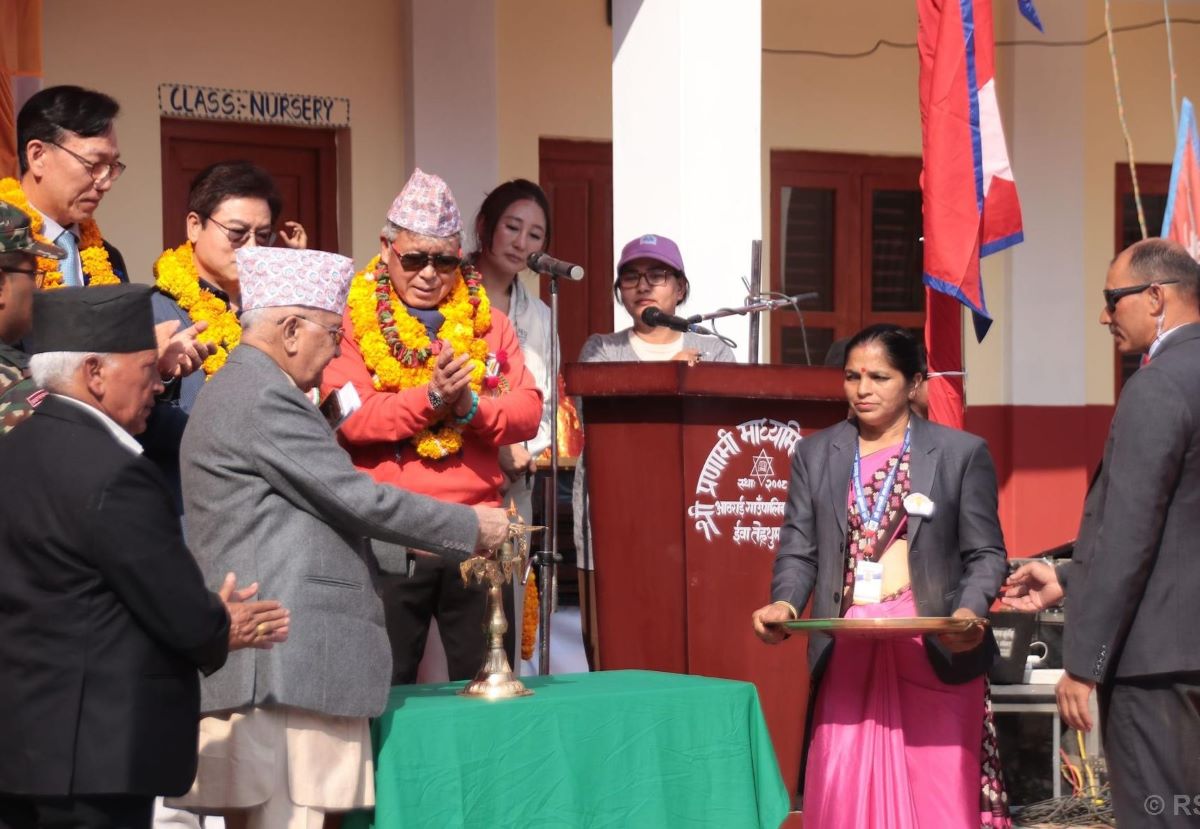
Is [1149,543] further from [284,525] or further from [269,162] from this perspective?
[269,162]

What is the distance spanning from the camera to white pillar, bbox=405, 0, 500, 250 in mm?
9250

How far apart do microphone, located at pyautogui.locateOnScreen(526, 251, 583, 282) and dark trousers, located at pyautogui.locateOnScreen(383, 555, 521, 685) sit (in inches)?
39.6

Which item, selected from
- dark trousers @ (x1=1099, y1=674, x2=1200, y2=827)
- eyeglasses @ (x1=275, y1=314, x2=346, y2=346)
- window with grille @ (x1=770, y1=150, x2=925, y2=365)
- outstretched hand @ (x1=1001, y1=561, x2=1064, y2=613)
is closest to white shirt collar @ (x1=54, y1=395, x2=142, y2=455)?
eyeglasses @ (x1=275, y1=314, x2=346, y2=346)

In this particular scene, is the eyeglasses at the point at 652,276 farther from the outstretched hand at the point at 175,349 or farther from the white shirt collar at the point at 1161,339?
the outstretched hand at the point at 175,349

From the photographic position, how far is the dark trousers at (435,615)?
5219mm

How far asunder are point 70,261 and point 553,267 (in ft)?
4.97

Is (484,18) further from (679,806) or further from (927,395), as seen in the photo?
(679,806)

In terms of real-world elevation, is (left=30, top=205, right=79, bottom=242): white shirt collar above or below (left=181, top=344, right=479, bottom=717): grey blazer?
above

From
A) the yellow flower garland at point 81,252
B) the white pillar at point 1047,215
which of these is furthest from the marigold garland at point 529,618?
the white pillar at point 1047,215

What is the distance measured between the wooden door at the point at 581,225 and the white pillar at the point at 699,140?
2856 millimetres

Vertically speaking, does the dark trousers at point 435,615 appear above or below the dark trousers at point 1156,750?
above

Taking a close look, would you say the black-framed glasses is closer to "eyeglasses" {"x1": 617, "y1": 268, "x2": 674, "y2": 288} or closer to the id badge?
the id badge

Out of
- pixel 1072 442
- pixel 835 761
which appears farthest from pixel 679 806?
pixel 1072 442

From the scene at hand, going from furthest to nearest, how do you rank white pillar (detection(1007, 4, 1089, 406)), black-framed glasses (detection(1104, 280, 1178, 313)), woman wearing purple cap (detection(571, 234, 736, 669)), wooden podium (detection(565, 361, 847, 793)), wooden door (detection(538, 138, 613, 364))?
white pillar (detection(1007, 4, 1089, 406)) < wooden door (detection(538, 138, 613, 364)) < woman wearing purple cap (detection(571, 234, 736, 669)) < wooden podium (detection(565, 361, 847, 793)) < black-framed glasses (detection(1104, 280, 1178, 313))
